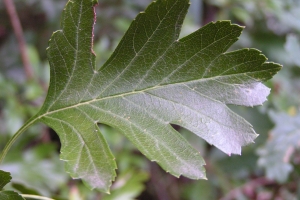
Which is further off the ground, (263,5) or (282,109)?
(263,5)

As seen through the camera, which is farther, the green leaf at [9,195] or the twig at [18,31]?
the twig at [18,31]

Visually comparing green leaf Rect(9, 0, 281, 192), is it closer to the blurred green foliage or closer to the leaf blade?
the leaf blade

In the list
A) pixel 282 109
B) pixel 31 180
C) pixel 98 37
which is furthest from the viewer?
pixel 98 37

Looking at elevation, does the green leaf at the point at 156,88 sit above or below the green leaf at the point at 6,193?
above

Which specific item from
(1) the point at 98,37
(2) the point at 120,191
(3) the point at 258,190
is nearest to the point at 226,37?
(2) the point at 120,191

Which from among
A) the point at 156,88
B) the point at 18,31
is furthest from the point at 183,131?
the point at 156,88

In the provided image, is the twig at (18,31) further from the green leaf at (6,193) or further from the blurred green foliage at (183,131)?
the green leaf at (6,193)

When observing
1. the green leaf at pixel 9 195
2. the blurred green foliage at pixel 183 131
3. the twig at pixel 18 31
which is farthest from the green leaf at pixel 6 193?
the twig at pixel 18 31

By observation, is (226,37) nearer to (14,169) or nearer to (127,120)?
(127,120)
